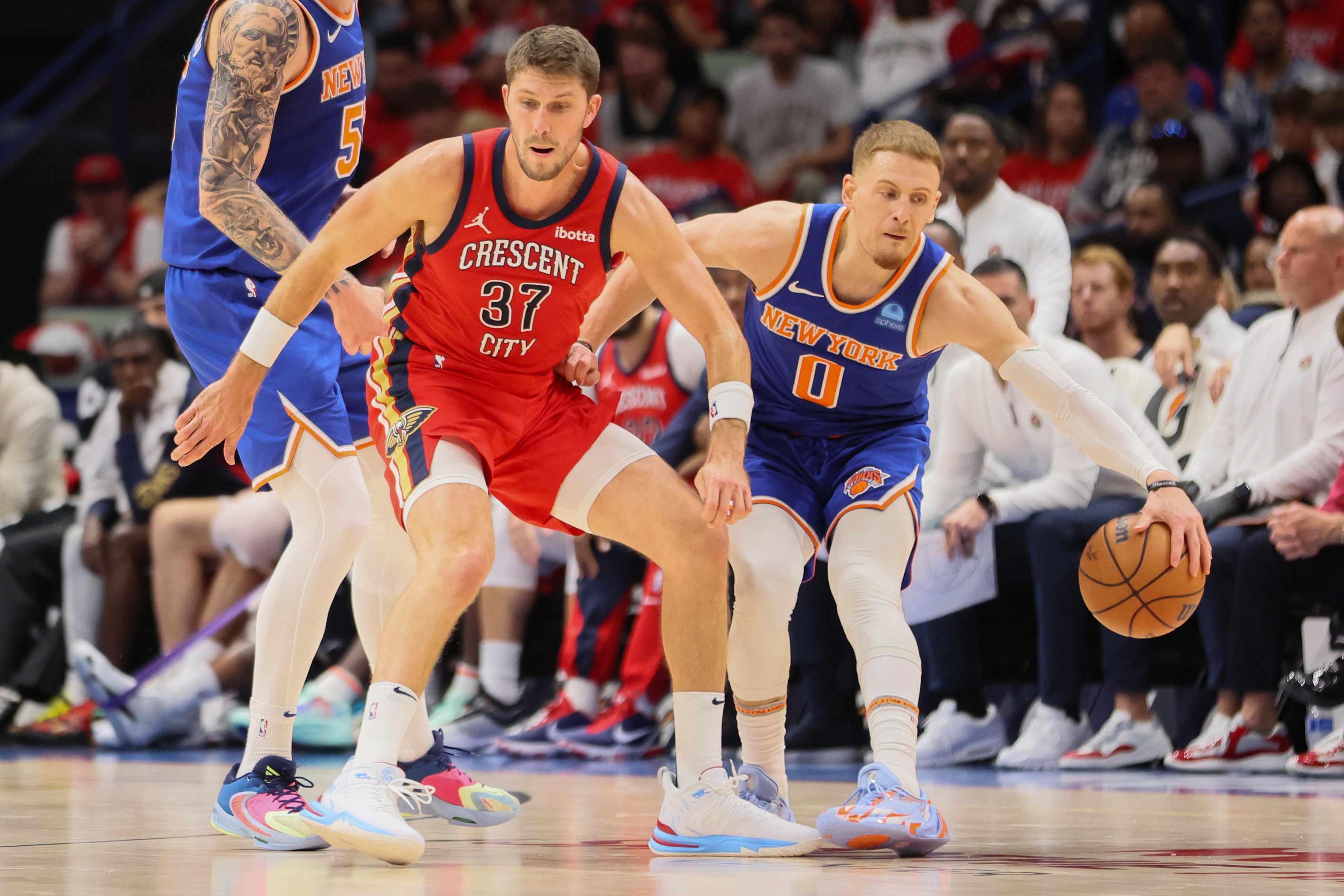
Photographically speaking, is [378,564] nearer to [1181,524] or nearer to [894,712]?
[894,712]

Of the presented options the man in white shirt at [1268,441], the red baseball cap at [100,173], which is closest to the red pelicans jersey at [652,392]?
the man in white shirt at [1268,441]

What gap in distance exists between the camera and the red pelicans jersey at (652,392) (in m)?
7.19

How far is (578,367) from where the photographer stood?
4137 millimetres

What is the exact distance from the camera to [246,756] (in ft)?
13.5

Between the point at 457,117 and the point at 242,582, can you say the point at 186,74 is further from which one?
the point at 457,117

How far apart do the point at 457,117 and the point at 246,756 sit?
792 centimetres

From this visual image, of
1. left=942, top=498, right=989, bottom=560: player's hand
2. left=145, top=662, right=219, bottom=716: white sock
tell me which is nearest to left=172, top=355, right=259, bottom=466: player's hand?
left=942, top=498, right=989, bottom=560: player's hand

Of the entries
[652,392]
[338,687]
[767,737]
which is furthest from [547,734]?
[767,737]

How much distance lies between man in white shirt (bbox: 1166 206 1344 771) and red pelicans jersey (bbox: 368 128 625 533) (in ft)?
9.64

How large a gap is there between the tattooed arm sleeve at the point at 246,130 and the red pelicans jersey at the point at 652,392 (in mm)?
3179

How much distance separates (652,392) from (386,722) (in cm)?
379

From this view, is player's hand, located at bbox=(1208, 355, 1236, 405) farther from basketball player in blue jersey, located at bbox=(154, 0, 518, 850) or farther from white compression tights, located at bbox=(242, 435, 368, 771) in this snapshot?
white compression tights, located at bbox=(242, 435, 368, 771)

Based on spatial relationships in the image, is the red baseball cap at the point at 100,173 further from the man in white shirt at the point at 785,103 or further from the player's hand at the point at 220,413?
the player's hand at the point at 220,413

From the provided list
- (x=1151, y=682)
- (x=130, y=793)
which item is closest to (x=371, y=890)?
(x=130, y=793)
